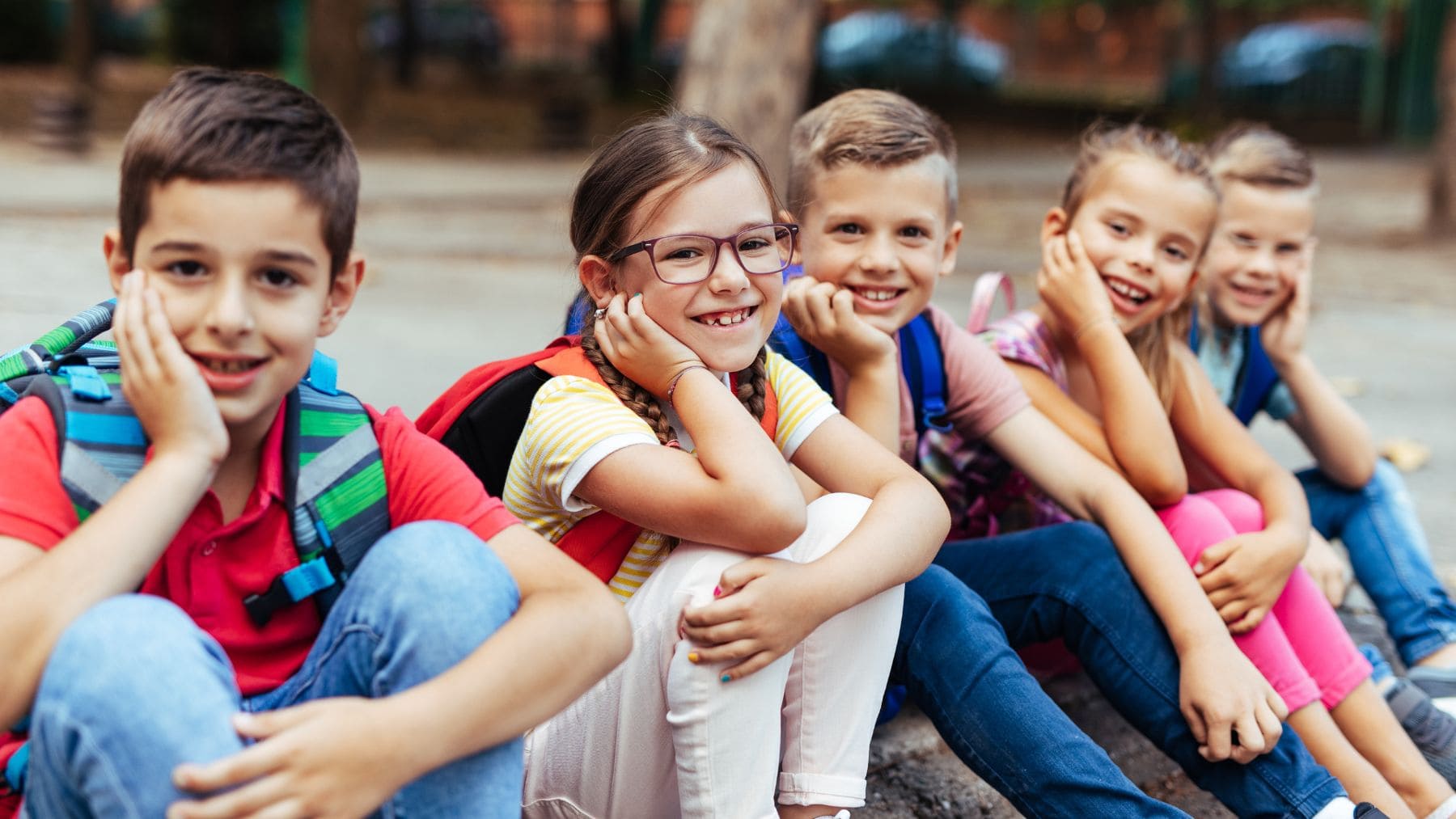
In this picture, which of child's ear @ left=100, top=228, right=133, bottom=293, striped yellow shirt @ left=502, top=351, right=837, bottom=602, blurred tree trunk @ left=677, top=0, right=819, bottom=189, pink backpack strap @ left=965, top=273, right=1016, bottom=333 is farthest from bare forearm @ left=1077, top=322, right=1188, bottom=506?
blurred tree trunk @ left=677, top=0, right=819, bottom=189

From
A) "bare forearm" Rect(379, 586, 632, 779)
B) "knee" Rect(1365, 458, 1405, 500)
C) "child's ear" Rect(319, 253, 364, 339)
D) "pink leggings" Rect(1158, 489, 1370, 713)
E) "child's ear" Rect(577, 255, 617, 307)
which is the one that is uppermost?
"child's ear" Rect(319, 253, 364, 339)

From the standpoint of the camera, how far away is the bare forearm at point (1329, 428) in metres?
3.25

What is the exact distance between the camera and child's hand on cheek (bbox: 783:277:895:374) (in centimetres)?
253

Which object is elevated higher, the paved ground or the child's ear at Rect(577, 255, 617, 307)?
the child's ear at Rect(577, 255, 617, 307)

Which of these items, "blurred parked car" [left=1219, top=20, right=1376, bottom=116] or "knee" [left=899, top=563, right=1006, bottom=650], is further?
"blurred parked car" [left=1219, top=20, right=1376, bottom=116]

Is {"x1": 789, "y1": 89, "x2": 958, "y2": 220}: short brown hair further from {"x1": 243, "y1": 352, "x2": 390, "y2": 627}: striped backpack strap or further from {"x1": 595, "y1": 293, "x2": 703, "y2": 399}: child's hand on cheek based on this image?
{"x1": 243, "y1": 352, "x2": 390, "y2": 627}: striped backpack strap

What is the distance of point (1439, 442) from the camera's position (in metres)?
5.40

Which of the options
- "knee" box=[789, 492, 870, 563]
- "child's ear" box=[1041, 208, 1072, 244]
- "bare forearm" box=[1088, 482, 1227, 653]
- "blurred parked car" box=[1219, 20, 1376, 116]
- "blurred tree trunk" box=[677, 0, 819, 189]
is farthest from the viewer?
"blurred parked car" box=[1219, 20, 1376, 116]

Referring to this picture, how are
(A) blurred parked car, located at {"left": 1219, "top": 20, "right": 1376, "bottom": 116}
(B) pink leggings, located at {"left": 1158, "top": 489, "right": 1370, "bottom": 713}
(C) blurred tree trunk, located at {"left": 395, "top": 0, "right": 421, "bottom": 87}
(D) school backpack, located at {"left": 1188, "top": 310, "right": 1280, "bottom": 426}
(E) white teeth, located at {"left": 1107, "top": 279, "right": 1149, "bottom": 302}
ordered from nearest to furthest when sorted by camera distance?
(B) pink leggings, located at {"left": 1158, "top": 489, "right": 1370, "bottom": 713} → (E) white teeth, located at {"left": 1107, "top": 279, "right": 1149, "bottom": 302} → (D) school backpack, located at {"left": 1188, "top": 310, "right": 1280, "bottom": 426} → (C) blurred tree trunk, located at {"left": 395, "top": 0, "right": 421, "bottom": 87} → (A) blurred parked car, located at {"left": 1219, "top": 20, "right": 1376, "bottom": 116}

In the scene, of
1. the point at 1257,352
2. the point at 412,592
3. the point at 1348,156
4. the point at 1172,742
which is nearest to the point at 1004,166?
the point at 1348,156

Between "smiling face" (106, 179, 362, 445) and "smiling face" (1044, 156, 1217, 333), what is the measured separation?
1.78 m

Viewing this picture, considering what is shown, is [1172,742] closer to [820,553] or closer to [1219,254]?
[820,553]

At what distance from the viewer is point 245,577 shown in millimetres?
1808

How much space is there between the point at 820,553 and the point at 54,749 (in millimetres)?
1056
